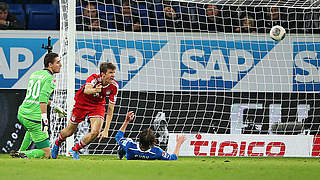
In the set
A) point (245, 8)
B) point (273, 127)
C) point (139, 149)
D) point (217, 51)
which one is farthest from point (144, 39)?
point (139, 149)

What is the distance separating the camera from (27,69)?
11828 mm

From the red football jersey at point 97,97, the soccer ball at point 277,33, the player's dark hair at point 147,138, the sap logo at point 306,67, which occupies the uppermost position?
the soccer ball at point 277,33

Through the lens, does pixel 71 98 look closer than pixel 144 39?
Yes

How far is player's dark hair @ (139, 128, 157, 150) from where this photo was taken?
7.27 m

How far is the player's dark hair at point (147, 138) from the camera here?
7.27 meters

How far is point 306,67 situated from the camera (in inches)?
468

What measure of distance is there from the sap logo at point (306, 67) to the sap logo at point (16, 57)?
507 cm

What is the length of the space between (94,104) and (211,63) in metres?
3.95

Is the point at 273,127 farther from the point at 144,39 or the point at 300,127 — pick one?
the point at 144,39

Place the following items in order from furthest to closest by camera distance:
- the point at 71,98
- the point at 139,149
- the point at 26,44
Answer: the point at 26,44 < the point at 71,98 < the point at 139,149

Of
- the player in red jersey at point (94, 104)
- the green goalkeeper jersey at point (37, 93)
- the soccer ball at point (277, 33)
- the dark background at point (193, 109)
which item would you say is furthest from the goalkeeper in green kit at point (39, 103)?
the soccer ball at point (277, 33)

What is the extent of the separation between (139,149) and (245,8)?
587cm

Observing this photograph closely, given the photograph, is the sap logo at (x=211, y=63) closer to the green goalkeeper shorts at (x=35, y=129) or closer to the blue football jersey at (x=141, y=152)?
the green goalkeeper shorts at (x=35, y=129)

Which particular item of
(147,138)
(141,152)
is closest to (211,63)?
(141,152)
